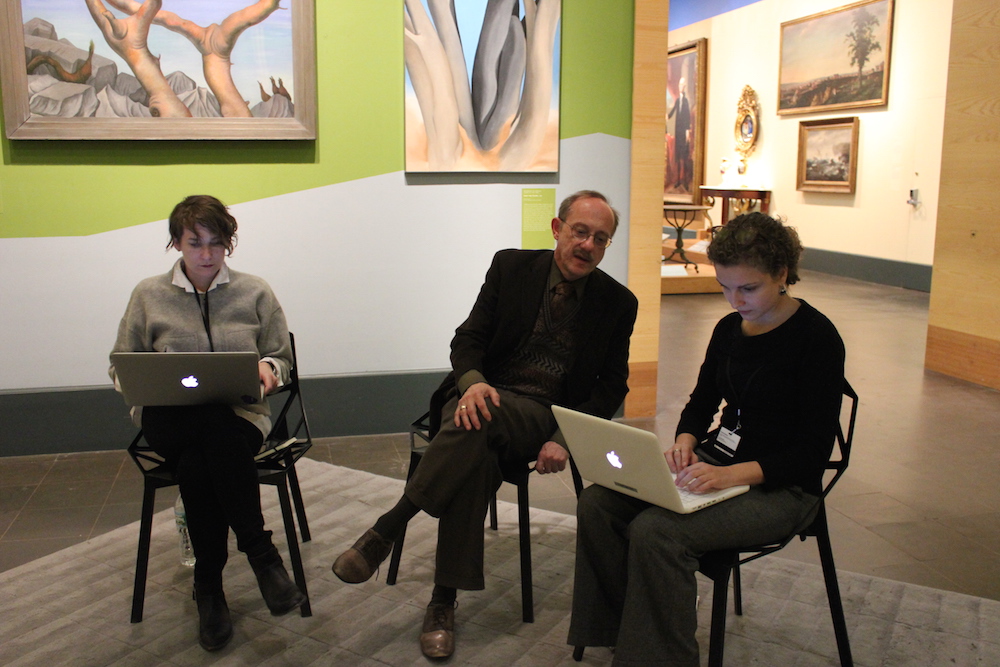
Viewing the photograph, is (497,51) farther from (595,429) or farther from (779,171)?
(779,171)

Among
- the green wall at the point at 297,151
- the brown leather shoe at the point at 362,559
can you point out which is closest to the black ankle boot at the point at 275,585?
the brown leather shoe at the point at 362,559

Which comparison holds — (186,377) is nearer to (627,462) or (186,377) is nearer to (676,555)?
(627,462)

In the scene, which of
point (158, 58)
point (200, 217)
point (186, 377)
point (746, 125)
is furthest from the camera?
point (746, 125)

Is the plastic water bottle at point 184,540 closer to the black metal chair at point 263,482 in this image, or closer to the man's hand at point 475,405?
the black metal chair at point 263,482

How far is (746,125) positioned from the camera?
11.6 m

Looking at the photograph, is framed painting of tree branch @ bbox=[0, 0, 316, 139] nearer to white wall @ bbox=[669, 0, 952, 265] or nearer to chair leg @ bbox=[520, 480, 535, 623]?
chair leg @ bbox=[520, 480, 535, 623]

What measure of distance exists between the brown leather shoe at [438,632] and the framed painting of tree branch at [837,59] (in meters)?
8.50

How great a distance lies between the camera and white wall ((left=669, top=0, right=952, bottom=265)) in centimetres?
848

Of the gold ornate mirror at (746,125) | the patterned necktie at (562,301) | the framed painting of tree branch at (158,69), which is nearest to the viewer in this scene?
the patterned necktie at (562,301)

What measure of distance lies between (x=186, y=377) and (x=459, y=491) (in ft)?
2.52

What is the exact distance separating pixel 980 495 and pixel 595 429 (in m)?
2.28

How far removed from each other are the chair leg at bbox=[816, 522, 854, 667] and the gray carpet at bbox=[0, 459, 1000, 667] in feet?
0.42

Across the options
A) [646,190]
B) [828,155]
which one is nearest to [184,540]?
[646,190]

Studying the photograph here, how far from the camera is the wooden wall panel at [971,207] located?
488 cm
